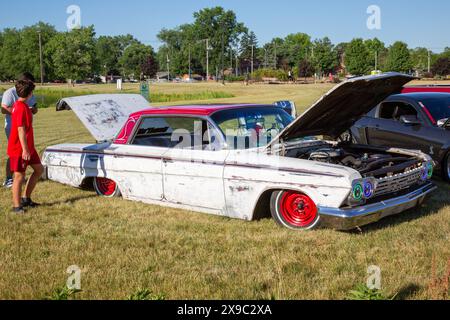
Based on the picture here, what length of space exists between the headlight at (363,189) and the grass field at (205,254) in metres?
0.43

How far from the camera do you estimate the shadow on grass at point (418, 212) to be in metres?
5.41

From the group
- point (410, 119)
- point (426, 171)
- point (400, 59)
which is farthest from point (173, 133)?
point (400, 59)

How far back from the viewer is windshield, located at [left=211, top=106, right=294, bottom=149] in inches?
224

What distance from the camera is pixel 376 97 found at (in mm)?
6203

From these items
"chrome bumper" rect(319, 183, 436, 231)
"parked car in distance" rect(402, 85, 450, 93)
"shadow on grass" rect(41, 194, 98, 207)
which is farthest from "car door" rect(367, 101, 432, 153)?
"shadow on grass" rect(41, 194, 98, 207)

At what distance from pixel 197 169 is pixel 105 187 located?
1937 mm

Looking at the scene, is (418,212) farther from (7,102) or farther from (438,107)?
(7,102)

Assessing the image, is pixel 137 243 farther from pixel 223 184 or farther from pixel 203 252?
pixel 223 184

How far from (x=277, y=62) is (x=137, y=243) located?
11886 cm

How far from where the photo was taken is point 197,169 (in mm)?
5660

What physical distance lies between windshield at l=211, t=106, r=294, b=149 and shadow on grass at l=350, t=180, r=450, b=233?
1.47 metres

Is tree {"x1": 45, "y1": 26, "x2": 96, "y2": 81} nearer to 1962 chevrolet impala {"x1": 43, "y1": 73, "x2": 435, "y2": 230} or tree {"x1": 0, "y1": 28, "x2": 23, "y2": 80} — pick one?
tree {"x1": 0, "y1": 28, "x2": 23, "y2": 80}

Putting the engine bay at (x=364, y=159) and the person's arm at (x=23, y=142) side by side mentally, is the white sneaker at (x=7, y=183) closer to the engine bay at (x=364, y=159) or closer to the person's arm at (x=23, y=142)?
the person's arm at (x=23, y=142)
